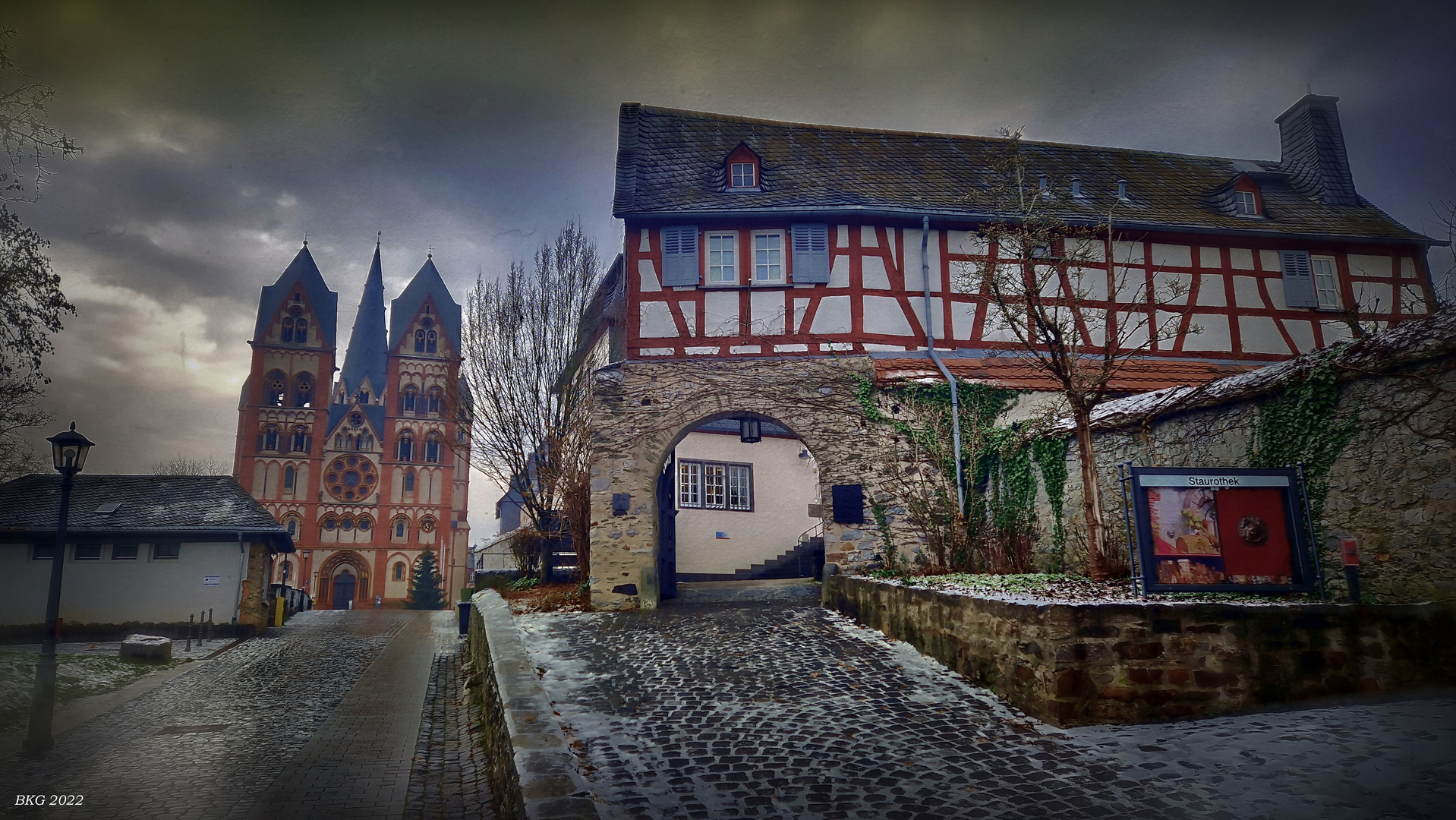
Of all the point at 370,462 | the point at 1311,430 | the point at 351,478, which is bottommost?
the point at 1311,430

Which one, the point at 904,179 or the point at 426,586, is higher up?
the point at 904,179

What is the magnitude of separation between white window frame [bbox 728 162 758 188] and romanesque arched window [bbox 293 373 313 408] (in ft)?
112

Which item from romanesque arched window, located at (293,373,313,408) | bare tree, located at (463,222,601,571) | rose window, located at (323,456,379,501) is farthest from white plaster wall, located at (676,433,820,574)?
rose window, located at (323,456,379,501)

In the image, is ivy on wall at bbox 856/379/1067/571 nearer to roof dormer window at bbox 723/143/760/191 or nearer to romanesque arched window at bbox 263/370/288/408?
roof dormer window at bbox 723/143/760/191

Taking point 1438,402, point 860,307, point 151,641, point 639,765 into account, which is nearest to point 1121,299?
point 860,307

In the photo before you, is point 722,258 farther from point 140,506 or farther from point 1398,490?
point 140,506

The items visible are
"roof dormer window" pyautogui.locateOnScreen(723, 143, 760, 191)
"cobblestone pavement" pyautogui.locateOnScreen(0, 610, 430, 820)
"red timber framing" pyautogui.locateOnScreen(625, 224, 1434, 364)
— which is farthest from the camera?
"roof dormer window" pyautogui.locateOnScreen(723, 143, 760, 191)

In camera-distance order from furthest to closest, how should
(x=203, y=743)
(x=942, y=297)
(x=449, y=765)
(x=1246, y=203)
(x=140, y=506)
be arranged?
(x=1246, y=203), (x=140, y=506), (x=942, y=297), (x=203, y=743), (x=449, y=765)

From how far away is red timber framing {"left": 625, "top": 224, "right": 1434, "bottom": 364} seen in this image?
1172 centimetres

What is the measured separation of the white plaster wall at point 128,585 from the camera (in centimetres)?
491

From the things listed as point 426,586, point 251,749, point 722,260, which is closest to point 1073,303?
point 722,260

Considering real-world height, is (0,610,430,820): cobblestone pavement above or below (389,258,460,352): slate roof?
below

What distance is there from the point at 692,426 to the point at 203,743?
630 cm

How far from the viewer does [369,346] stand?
→ 2000 inches
